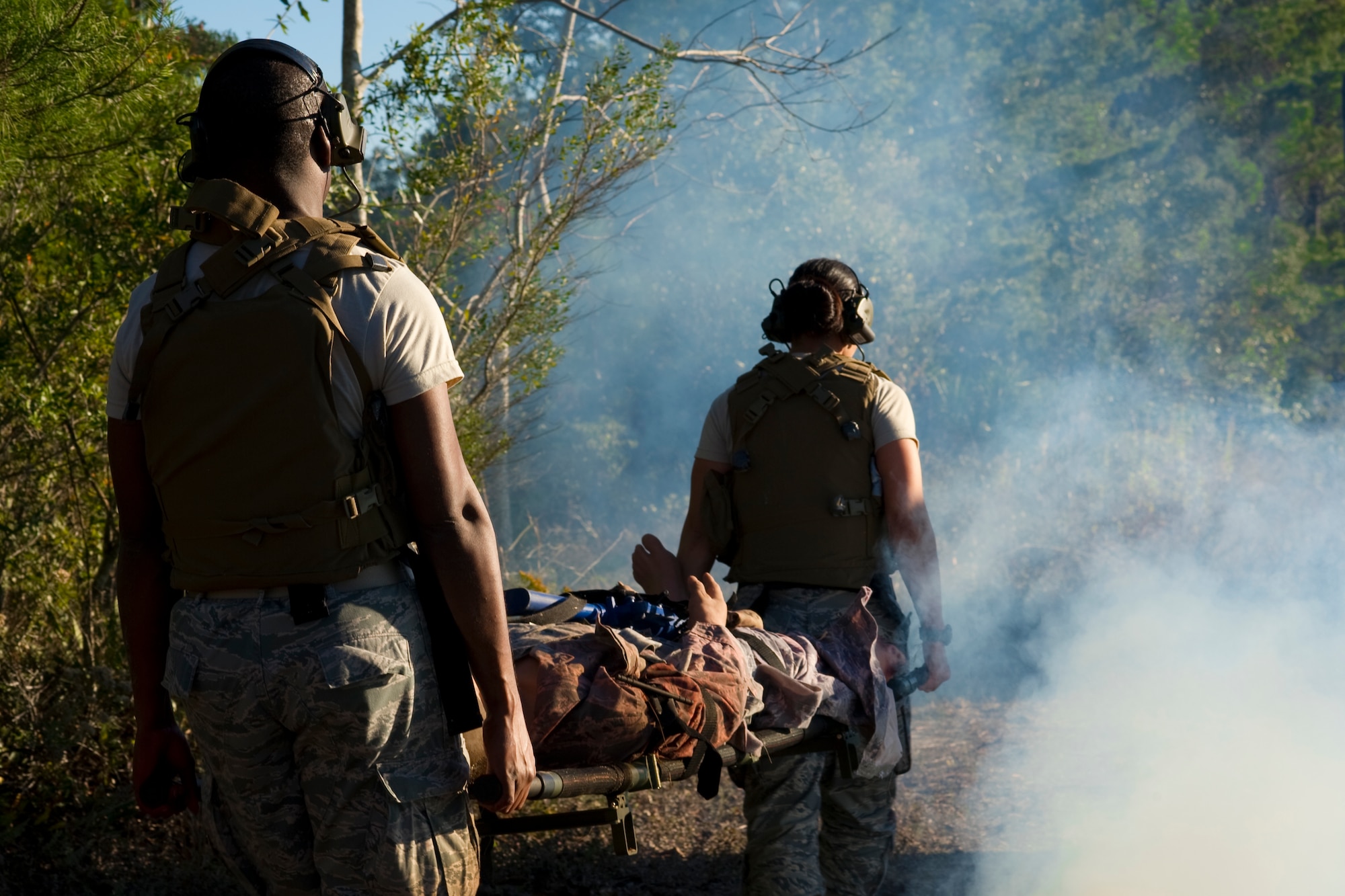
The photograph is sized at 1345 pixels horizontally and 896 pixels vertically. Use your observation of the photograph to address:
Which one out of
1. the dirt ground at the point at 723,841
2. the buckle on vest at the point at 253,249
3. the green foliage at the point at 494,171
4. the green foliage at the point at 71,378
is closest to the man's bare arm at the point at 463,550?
the buckle on vest at the point at 253,249

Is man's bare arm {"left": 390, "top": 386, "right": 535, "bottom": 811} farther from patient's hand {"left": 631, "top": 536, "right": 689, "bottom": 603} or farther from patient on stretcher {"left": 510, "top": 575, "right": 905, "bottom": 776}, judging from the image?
patient's hand {"left": 631, "top": 536, "right": 689, "bottom": 603}


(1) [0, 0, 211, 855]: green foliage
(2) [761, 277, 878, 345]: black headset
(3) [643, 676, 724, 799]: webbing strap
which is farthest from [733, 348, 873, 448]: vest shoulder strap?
(1) [0, 0, 211, 855]: green foliage

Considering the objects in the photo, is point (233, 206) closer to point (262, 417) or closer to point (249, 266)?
point (249, 266)

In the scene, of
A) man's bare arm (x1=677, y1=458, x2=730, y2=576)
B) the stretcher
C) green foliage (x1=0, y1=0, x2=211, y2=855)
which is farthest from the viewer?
green foliage (x1=0, y1=0, x2=211, y2=855)

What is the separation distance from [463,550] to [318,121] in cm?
83

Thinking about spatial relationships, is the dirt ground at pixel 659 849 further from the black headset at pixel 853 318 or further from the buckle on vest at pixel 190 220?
the buckle on vest at pixel 190 220

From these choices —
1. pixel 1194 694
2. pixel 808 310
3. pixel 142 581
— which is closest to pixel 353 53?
pixel 808 310

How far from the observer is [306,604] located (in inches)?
73.0

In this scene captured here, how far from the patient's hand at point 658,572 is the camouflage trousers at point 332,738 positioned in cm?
160

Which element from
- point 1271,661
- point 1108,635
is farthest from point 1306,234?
point 1271,661

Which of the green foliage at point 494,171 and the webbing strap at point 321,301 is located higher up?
the green foliage at point 494,171

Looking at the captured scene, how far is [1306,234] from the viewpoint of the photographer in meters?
11.8

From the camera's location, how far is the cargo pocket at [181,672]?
189 cm

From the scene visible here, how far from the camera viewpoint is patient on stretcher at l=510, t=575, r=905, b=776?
250 cm
